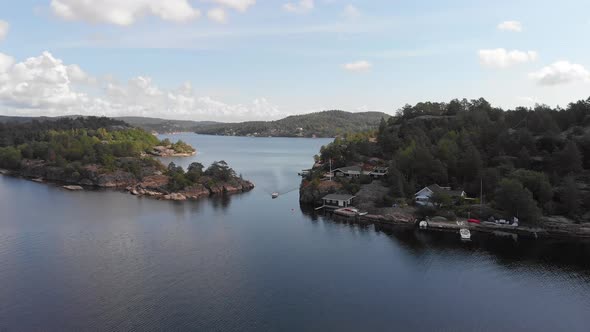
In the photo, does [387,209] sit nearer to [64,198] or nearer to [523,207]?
[523,207]

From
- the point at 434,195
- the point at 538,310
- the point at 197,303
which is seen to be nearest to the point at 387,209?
the point at 434,195

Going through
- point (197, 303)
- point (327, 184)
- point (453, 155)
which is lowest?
point (197, 303)

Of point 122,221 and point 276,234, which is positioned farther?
point 122,221

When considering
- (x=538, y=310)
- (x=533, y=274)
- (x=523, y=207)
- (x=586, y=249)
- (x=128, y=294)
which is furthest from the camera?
(x=523, y=207)

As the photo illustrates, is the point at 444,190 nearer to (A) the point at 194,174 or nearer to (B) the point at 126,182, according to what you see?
(A) the point at 194,174

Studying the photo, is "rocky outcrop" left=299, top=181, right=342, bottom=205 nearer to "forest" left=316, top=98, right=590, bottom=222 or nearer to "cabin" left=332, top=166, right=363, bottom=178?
"cabin" left=332, top=166, right=363, bottom=178

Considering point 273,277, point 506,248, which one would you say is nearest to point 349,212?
point 506,248
